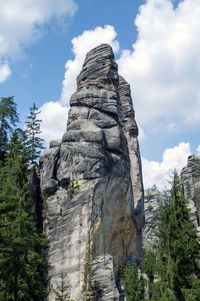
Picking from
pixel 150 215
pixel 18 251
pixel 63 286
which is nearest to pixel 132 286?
pixel 63 286

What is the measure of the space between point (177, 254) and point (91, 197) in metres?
12.7

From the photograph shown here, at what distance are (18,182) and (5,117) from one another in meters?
19.3

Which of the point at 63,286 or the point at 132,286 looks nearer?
the point at 63,286

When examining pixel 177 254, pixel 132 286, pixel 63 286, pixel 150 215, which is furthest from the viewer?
pixel 150 215

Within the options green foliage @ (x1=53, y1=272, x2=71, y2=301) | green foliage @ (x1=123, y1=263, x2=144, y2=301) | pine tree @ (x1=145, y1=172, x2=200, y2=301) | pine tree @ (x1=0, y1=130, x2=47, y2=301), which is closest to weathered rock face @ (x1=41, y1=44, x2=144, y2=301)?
green foliage @ (x1=53, y1=272, x2=71, y2=301)

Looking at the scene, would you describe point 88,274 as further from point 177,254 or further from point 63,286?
point 177,254

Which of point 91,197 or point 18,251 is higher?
point 91,197

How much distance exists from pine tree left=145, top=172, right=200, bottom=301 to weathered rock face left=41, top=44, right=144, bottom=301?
829 cm

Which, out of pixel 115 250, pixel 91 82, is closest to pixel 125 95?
pixel 91 82

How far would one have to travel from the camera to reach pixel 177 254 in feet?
64.1

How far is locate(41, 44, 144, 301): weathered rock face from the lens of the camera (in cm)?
2891

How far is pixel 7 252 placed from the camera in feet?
68.7

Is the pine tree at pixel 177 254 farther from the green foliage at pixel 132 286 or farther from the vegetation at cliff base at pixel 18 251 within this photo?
the green foliage at pixel 132 286

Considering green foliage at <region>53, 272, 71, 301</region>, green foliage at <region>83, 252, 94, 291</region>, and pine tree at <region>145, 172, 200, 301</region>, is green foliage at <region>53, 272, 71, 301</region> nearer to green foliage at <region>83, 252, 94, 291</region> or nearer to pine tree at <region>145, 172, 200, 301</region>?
green foliage at <region>83, 252, 94, 291</region>
